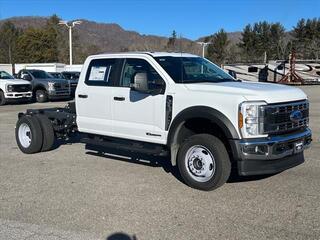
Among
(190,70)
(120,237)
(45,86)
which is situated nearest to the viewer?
(120,237)

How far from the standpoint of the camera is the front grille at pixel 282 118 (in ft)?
21.1

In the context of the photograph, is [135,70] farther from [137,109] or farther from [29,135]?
[29,135]

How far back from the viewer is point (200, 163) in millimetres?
6891

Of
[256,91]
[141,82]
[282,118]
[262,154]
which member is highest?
[141,82]

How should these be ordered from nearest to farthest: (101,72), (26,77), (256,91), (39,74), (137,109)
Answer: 1. (256,91)
2. (137,109)
3. (101,72)
4. (26,77)
5. (39,74)

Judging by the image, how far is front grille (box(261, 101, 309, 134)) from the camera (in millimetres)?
6418

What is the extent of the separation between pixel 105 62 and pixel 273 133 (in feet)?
11.2

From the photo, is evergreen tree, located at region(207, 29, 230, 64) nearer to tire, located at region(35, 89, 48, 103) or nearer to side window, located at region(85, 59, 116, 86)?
tire, located at region(35, 89, 48, 103)

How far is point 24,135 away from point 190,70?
4.07 m

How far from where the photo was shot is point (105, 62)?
848 cm

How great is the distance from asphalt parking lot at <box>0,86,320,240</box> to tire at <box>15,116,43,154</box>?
2.27 ft

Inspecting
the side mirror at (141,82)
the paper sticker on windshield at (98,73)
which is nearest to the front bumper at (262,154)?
the side mirror at (141,82)

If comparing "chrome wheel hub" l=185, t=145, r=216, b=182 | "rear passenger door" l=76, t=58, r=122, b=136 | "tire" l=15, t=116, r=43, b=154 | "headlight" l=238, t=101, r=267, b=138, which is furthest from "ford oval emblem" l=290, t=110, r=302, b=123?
"tire" l=15, t=116, r=43, b=154

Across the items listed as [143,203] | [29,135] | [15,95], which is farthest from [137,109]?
[15,95]
